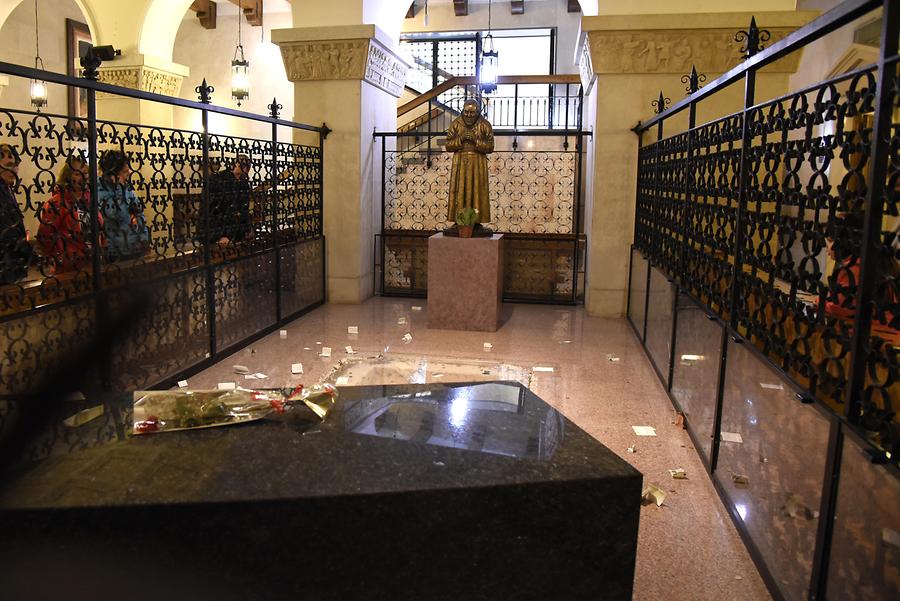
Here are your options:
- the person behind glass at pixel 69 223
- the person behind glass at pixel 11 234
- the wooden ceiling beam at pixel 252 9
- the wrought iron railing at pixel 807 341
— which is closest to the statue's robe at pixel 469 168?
the wrought iron railing at pixel 807 341

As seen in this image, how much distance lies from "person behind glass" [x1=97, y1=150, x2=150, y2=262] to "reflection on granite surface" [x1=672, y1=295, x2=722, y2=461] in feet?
11.3

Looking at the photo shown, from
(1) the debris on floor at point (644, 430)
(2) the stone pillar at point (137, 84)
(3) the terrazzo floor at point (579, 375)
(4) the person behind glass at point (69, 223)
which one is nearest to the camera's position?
(3) the terrazzo floor at point (579, 375)

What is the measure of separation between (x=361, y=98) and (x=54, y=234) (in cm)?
501

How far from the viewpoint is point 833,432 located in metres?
2.26

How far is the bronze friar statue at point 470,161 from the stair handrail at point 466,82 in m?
5.60

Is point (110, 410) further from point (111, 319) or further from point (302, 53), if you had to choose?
point (302, 53)

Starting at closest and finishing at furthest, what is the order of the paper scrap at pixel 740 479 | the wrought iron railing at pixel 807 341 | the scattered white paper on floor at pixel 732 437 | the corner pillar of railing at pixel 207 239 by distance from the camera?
1. the wrought iron railing at pixel 807 341
2. the paper scrap at pixel 740 479
3. the scattered white paper on floor at pixel 732 437
4. the corner pillar of railing at pixel 207 239

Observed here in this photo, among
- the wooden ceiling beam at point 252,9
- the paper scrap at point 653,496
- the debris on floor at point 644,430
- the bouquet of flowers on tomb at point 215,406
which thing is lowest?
the paper scrap at point 653,496

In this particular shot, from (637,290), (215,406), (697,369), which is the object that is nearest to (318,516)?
(215,406)

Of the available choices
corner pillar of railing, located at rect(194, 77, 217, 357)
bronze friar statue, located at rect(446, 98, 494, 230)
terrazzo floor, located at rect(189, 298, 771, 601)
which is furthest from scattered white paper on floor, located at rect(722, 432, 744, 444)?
bronze friar statue, located at rect(446, 98, 494, 230)

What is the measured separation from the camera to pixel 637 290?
7.39 m

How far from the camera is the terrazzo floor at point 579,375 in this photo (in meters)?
2.91

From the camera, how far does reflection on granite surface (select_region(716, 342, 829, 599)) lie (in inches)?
95.3

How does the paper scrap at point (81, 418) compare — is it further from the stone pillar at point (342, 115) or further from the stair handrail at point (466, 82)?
the stair handrail at point (466, 82)
